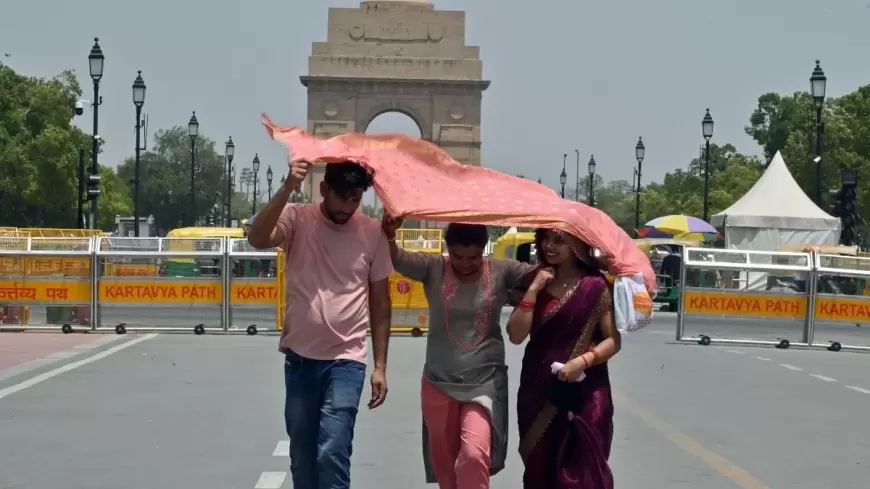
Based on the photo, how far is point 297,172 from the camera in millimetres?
6887

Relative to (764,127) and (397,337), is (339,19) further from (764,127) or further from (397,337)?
(397,337)

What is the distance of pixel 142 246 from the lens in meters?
26.1

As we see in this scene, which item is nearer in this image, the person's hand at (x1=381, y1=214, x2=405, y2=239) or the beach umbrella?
the person's hand at (x1=381, y1=214, x2=405, y2=239)

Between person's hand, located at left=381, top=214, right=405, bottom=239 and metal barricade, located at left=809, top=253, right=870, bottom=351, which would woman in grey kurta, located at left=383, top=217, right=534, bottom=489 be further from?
metal barricade, located at left=809, top=253, right=870, bottom=351

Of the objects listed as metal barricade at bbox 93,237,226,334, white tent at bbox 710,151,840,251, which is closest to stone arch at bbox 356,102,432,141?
white tent at bbox 710,151,840,251

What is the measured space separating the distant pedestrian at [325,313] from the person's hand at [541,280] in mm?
818

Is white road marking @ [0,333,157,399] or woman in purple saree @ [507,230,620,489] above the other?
woman in purple saree @ [507,230,620,489]

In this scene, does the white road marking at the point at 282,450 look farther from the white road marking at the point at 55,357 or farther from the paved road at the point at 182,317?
the paved road at the point at 182,317

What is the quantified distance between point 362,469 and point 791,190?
3750cm

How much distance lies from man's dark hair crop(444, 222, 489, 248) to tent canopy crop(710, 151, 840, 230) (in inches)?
1501

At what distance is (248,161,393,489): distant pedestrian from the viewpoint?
23.0 ft

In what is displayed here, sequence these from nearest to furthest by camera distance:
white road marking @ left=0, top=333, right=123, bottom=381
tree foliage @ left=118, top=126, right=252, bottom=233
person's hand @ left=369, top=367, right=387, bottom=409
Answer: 1. person's hand @ left=369, top=367, right=387, bottom=409
2. white road marking @ left=0, top=333, right=123, bottom=381
3. tree foliage @ left=118, top=126, right=252, bottom=233

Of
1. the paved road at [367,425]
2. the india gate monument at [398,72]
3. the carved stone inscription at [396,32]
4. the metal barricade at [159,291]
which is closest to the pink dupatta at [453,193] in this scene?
the paved road at [367,425]

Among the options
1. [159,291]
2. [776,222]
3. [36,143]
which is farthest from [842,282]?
[36,143]
